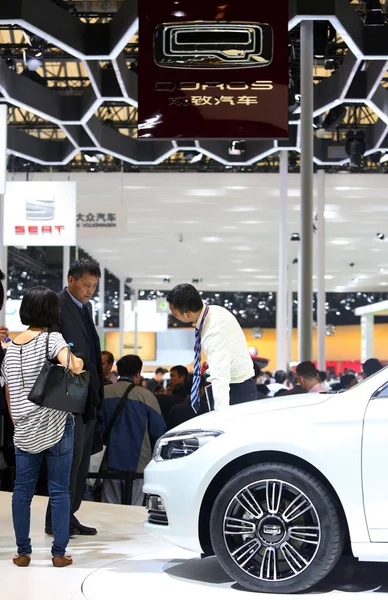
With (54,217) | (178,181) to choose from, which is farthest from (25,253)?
(54,217)

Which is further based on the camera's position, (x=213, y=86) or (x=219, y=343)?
(x=213, y=86)

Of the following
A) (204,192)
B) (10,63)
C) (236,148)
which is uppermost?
(10,63)

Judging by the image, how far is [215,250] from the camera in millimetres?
28438

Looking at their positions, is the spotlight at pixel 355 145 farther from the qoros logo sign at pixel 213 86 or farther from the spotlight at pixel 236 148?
the qoros logo sign at pixel 213 86

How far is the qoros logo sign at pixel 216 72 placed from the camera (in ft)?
26.3

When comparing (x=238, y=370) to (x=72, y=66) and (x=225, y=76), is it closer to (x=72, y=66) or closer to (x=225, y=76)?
(x=225, y=76)

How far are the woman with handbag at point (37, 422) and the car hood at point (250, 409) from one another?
645 mm

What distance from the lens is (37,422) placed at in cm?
454

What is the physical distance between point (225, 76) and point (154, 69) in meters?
0.64

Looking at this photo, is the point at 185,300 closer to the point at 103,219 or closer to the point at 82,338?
the point at 82,338

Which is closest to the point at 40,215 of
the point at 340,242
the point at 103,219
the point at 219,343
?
the point at 103,219

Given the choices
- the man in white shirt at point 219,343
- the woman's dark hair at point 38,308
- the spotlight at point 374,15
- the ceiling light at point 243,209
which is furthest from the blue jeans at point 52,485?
the ceiling light at point 243,209

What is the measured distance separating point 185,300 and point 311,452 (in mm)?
1354

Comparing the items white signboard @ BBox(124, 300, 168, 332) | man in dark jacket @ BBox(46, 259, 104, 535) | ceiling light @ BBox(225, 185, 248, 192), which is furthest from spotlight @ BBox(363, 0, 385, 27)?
white signboard @ BBox(124, 300, 168, 332)
